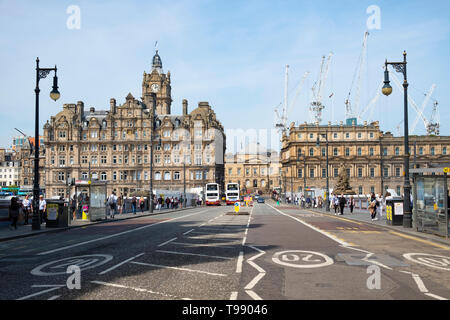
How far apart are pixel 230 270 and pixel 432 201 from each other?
1183cm

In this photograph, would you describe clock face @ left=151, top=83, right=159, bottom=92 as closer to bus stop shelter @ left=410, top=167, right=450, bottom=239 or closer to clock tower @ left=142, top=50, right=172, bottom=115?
clock tower @ left=142, top=50, right=172, bottom=115

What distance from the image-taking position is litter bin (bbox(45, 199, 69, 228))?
24.0 meters

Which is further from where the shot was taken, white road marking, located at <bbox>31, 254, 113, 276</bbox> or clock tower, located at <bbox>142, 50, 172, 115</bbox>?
clock tower, located at <bbox>142, 50, 172, 115</bbox>

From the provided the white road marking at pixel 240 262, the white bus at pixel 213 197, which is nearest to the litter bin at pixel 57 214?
the white road marking at pixel 240 262

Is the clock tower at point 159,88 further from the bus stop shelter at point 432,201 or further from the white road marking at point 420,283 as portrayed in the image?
the white road marking at point 420,283

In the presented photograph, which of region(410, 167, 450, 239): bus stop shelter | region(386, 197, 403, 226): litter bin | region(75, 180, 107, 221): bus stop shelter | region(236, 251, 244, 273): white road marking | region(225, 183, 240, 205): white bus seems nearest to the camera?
region(236, 251, 244, 273): white road marking

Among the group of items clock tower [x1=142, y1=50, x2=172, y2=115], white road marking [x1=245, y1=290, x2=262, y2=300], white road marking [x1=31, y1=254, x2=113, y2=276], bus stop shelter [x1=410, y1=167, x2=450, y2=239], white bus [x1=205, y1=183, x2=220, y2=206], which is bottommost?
white bus [x1=205, y1=183, x2=220, y2=206]

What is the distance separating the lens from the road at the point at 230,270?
25.5 ft

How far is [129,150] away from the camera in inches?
3903

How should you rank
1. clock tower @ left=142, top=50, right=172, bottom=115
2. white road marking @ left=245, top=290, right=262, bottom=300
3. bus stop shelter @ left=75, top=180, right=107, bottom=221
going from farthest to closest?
clock tower @ left=142, top=50, right=172, bottom=115 → bus stop shelter @ left=75, top=180, right=107, bottom=221 → white road marking @ left=245, top=290, right=262, bottom=300

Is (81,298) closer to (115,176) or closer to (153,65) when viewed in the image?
(115,176)

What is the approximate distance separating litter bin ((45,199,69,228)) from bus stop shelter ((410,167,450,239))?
18.3 metres

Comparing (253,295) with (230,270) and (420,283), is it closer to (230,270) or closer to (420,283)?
(230,270)

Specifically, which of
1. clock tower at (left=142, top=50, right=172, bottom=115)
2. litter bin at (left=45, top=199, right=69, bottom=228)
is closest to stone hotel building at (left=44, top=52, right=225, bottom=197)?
clock tower at (left=142, top=50, right=172, bottom=115)
